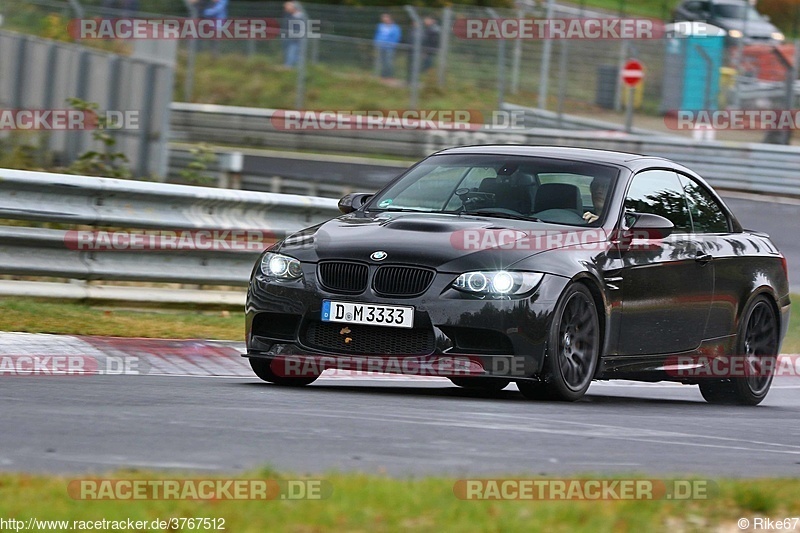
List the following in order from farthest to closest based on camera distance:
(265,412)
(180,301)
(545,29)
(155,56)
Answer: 1. (545,29)
2. (155,56)
3. (180,301)
4. (265,412)

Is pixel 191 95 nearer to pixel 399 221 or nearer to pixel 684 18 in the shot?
pixel 684 18

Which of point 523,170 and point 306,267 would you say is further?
point 523,170

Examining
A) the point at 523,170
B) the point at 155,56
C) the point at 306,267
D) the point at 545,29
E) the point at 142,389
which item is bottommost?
the point at 142,389

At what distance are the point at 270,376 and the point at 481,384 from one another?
54.6 inches

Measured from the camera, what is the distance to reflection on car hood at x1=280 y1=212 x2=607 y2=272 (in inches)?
325

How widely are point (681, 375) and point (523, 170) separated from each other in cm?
171

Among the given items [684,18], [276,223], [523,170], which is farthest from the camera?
[684,18]

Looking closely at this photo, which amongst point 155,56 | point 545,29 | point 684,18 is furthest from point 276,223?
point 684,18

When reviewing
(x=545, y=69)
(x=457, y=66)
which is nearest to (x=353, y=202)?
(x=457, y=66)

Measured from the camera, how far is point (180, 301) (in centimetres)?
1218
